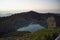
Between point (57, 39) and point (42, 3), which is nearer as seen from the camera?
point (57, 39)

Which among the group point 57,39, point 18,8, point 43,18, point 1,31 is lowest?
point 57,39

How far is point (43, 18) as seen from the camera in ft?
7.31

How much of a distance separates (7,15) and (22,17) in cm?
21

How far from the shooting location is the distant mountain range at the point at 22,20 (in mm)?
2065

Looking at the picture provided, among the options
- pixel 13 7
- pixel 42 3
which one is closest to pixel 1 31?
pixel 13 7

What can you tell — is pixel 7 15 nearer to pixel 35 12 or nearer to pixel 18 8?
pixel 18 8

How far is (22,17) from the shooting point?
2150 mm

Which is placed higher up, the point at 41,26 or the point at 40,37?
the point at 41,26

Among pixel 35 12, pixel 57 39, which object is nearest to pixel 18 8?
pixel 35 12

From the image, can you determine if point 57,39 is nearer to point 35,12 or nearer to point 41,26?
point 41,26

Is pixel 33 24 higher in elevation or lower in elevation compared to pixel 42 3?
lower

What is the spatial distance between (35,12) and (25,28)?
275 millimetres

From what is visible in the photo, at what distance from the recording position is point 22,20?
2.14 m

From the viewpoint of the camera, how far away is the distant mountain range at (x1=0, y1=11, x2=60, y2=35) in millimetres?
2065
